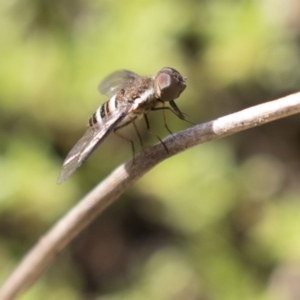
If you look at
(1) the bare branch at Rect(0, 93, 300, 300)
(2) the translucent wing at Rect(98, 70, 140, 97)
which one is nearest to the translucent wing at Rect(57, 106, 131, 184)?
(1) the bare branch at Rect(0, 93, 300, 300)

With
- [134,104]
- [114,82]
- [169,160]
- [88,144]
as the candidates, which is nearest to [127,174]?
[88,144]

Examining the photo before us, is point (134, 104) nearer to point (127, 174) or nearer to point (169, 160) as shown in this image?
point (127, 174)

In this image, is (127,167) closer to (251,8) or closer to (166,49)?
(166,49)

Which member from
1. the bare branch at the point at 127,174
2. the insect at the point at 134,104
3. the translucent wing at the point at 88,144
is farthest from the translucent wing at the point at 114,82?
the bare branch at the point at 127,174

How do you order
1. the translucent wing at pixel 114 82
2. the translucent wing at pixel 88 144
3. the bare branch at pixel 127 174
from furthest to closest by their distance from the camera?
the translucent wing at pixel 114 82
the translucent wing at pixel 88 144
the bare branch at pixel 127 174

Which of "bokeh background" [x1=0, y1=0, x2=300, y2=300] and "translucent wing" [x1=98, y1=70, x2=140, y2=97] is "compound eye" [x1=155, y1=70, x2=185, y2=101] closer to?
"translucent wing" [x1=98, y1=70, x2=140, y2=97]

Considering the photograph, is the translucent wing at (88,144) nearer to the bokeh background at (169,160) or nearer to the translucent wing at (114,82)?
the translucent wing at (114,82)
